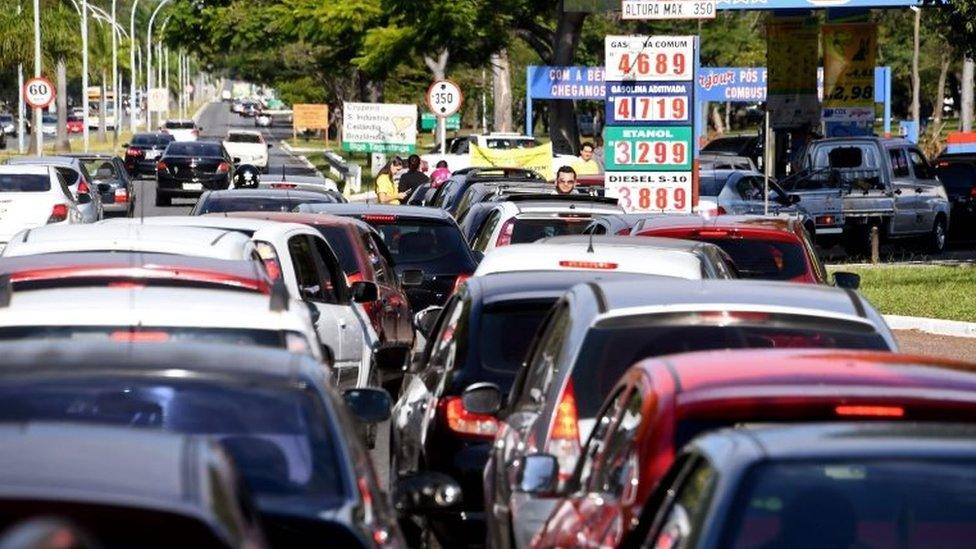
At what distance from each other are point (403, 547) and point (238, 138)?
6796cm

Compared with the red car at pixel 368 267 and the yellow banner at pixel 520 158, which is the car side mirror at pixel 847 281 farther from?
the yellow banner at pixel 520 158

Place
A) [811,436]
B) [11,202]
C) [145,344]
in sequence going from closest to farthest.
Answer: [811,436]
[145,344]
[11,202]

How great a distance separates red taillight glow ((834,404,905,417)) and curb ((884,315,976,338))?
15.6 metres

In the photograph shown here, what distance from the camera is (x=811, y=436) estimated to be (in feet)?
17.0

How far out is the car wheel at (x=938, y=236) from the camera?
33.8 m

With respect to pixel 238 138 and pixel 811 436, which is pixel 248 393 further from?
pixel 238 138

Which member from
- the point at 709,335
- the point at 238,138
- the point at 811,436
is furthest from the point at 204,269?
the point at 238,138

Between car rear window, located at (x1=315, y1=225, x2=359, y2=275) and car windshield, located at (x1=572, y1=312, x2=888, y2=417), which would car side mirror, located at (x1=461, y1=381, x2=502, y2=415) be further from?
car rear window, located at (x1=315, y1=225, x2=359, y2=275)

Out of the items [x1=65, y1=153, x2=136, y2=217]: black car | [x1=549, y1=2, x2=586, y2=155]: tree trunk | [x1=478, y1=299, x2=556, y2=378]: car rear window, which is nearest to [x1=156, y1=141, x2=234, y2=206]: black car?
[x1=65, y1=153, x2=136, y2=217]: black car

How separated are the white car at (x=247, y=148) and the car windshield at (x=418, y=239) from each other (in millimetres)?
48280

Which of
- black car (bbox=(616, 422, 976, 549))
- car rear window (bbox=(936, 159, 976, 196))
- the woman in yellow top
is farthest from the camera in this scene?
car rear window (bbox=(936, 159, 976, 196))

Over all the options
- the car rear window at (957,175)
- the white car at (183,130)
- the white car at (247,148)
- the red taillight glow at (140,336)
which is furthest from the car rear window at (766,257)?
the white car at (183,130)

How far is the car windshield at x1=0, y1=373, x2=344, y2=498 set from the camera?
626 centimetres

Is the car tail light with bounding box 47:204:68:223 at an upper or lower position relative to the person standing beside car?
lower
